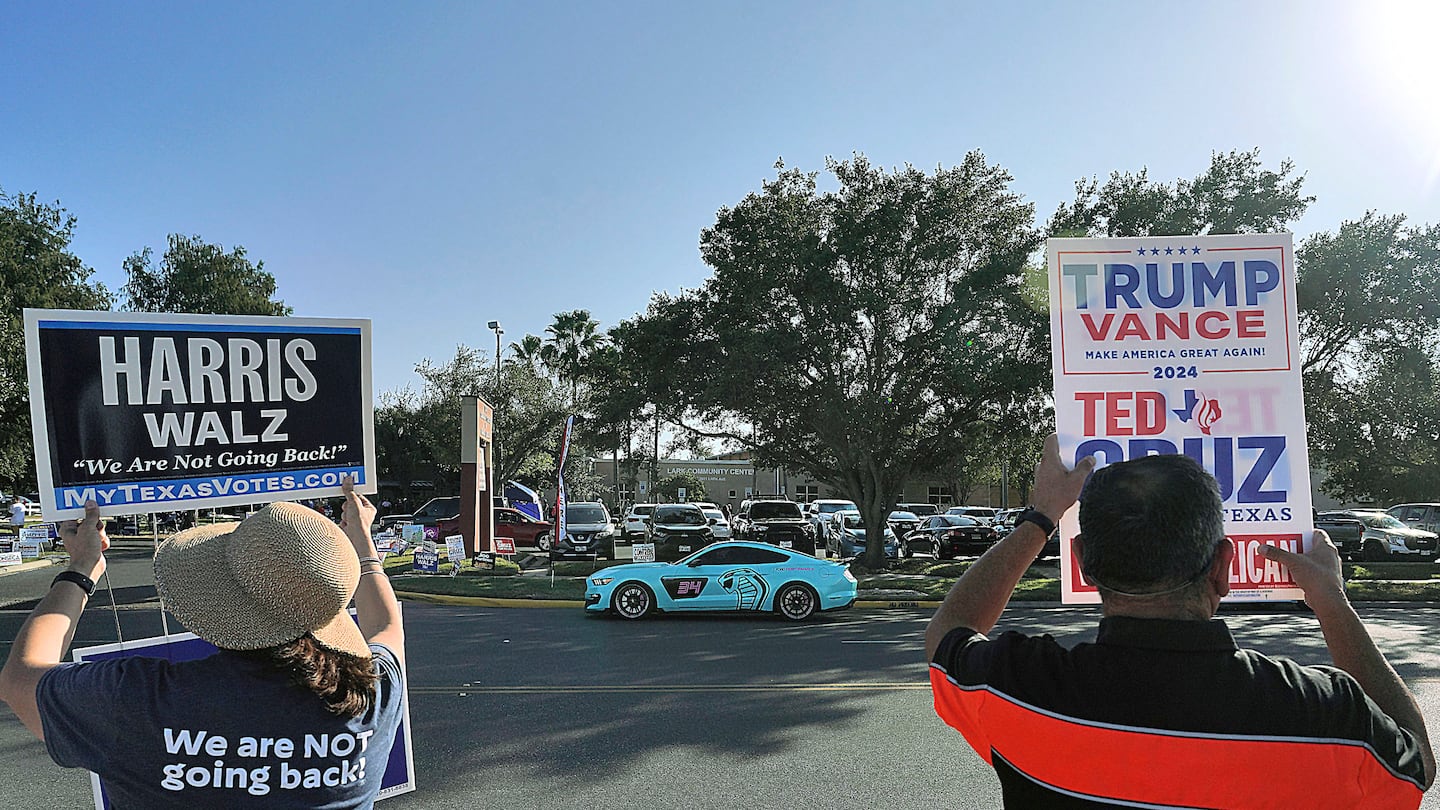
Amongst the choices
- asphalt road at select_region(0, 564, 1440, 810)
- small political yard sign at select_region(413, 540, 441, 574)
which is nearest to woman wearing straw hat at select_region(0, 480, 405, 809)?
asphalt road at select_region(0, 564, 1440, 810)

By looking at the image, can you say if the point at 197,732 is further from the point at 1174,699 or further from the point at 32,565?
the point at 32,565

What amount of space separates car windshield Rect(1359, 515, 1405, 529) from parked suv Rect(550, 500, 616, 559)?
2239cm

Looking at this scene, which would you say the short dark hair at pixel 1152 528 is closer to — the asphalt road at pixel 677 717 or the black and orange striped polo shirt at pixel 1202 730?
the black and orange striped polo shirt at pixel 1202 730

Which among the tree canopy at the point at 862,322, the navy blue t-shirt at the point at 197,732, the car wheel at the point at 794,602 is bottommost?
the car wheel at the point at 794,602

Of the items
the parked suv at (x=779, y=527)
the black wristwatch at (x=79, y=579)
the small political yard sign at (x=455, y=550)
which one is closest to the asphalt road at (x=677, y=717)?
the black wristwatch at (x=79, y=579)

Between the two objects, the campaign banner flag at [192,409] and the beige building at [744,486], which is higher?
the campaign banner flag at [192,409]

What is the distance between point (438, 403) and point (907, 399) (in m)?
29.3

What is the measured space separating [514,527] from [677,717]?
2544 cm

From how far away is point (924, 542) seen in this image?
30.8 metres

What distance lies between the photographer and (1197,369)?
3.49 meters

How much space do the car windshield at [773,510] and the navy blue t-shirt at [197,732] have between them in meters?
27.8

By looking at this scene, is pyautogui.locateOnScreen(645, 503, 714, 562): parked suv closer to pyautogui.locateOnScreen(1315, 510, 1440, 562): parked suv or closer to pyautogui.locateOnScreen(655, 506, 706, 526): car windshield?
pyautogui.locateOnScreen(655, 506, 706, 526): car windshield

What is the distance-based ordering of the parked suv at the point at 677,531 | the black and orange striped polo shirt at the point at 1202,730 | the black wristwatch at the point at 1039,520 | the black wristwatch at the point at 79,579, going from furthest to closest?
the parked suv at the point at 677,531 → the black wristwatch at the point at 79,579 → the black wristwatch at the point at 1039,520 → the black and orange striped polo shirt at the point at 1202,730

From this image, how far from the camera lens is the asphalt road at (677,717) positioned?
6020 mm
